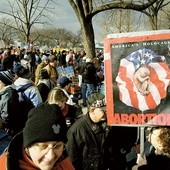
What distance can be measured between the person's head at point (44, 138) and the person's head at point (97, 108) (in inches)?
61.7

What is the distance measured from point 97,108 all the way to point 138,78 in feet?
2.42

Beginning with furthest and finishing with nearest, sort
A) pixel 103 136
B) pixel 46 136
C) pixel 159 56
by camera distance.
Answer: pixel 103 136, pixel 159 56, pixel 46 136

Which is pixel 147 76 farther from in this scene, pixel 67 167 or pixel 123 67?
pixel 67 167

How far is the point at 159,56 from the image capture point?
307 cm

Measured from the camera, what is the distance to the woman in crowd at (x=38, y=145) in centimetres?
203

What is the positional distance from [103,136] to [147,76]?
940 millimetres

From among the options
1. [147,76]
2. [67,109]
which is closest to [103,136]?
[147,76]

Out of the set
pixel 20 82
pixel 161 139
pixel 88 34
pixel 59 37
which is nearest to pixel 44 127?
pixel 161 139

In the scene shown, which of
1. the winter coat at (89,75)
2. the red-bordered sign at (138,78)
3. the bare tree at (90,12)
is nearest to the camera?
the red-bordered sign at (138,78)

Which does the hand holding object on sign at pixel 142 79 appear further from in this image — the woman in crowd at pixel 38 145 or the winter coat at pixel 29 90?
the winter coat at pixel 29 90

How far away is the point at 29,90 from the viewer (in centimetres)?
559

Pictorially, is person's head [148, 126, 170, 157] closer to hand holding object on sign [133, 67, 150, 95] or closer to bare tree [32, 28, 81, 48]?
hand holding object on sign [133, 67, 150, 95]

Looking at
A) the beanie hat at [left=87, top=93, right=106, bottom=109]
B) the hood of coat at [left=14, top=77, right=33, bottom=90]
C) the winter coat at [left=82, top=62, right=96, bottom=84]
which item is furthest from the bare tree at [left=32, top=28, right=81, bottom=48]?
the beanie hat at [left=87, top=93, right=106, bottom=109]

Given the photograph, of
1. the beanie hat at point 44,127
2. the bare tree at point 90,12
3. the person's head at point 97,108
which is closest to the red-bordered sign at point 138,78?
the person's head at point 97,108
